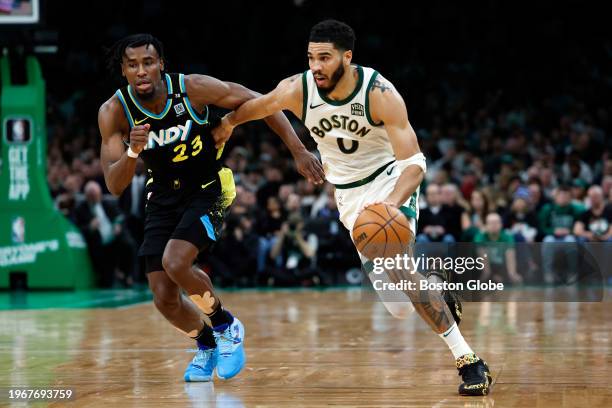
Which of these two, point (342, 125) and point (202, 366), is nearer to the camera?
point (342, 125)

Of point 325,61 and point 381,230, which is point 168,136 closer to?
point 325,61

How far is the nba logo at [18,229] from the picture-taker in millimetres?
14695

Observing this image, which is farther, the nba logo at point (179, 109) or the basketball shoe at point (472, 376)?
the nba logo at point (179, 109)

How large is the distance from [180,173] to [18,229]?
8449 mm

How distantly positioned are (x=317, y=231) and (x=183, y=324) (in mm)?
8792

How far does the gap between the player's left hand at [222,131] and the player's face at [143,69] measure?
1.57ft

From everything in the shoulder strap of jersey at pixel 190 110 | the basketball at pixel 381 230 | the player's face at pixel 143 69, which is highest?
the player's face at pixel 143 69

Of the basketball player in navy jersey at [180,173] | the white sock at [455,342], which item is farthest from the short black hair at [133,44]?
the white sock at [455,342]

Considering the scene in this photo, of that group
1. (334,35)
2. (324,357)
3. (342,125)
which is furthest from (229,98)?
(324,357)

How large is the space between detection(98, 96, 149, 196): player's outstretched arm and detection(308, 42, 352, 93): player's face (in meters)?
1.06

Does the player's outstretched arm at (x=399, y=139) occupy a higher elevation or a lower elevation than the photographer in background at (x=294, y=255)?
higher

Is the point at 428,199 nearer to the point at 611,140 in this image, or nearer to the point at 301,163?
the point at 611,140

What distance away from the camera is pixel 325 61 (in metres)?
6.05

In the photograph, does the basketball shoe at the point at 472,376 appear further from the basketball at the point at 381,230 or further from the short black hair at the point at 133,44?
the short black hair at the point at 133,44
